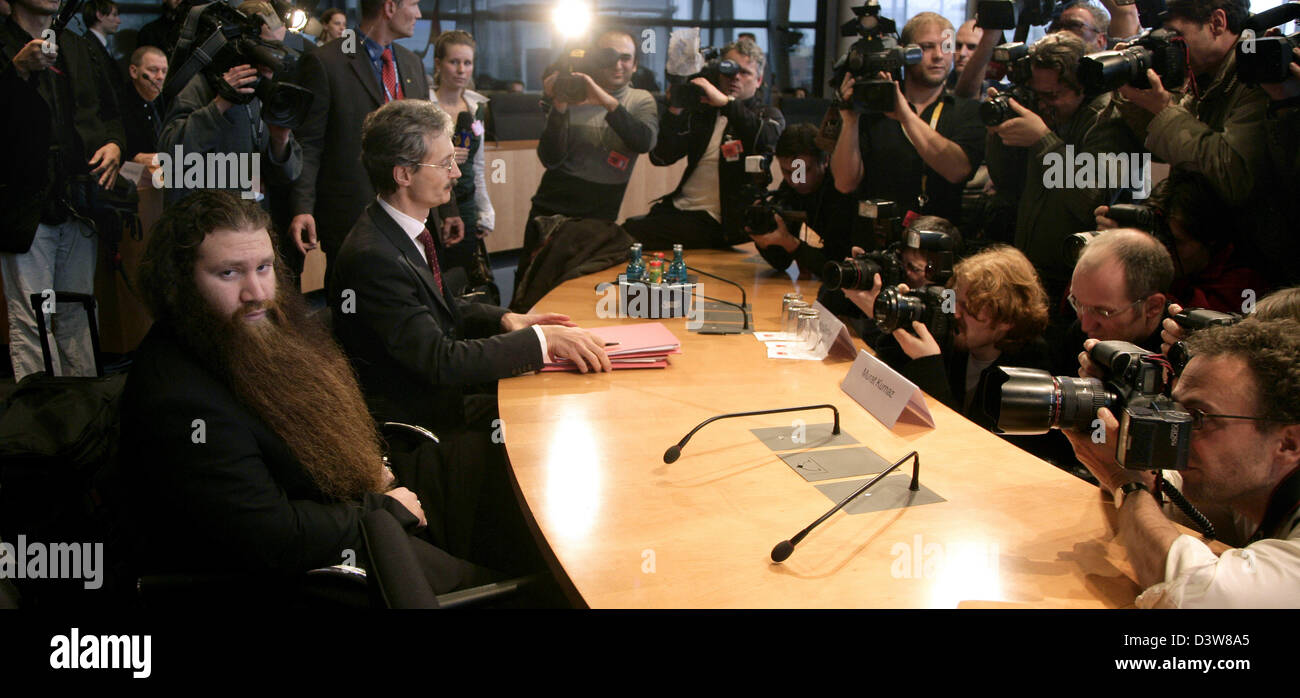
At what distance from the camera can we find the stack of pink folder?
218 cm

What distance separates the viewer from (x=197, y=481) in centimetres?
134

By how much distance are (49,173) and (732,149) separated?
2560mm

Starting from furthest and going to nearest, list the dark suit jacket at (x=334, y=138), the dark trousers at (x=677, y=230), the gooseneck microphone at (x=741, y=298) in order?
the dark trousers at (x=677, y=230) → the dark suit jacket at (x=334, y=138) → the gooseneck microphone at (x=741, y=298)

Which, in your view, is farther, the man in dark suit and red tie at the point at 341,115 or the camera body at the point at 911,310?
the man in dark suit and red tie at the point at 341,115

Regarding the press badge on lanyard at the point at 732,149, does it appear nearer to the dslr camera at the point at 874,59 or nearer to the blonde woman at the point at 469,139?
the dslr camera at the point at 874,59

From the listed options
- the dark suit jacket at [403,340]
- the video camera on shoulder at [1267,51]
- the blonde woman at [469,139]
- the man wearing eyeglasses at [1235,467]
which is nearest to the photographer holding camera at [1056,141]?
the video camera on shoulder at [1267,51]

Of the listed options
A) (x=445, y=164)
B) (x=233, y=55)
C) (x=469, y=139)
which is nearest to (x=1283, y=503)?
(x=445, y=164)

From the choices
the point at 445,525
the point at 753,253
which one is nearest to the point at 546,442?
the point at 445,525

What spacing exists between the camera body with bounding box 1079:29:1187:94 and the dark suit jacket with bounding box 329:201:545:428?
1583 millimetres

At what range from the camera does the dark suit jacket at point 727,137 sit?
3.61 meters

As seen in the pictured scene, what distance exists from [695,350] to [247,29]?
68.7 inches

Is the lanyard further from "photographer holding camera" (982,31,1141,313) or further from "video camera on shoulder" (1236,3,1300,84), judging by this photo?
"video camera on shoulder" (1236,3,1300,84)

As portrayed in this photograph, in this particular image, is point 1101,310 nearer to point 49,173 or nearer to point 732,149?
point 732,149
